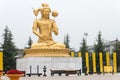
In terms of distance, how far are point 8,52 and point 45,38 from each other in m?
11.4

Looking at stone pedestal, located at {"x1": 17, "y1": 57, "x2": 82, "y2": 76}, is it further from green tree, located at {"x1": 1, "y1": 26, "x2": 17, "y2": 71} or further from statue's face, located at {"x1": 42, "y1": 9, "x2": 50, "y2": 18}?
green tree, located at {"x1": 1, "y1": 26, "x2": 17, "y2": 71}

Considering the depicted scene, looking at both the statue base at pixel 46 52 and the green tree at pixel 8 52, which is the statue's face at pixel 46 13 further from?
the green tree at pixel 8 52

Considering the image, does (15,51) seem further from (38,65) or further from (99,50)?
(38,65)

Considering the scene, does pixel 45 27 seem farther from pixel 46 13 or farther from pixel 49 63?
pixel 49 63

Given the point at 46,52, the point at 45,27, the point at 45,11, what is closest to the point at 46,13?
the point at 45,11

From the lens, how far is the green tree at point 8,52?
38125mm

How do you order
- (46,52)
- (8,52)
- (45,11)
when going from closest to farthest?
(46,52) < (45,11) < (8,52)

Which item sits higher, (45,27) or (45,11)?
(45,11)

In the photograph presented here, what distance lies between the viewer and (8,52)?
126 ft

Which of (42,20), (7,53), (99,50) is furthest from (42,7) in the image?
(99,50)

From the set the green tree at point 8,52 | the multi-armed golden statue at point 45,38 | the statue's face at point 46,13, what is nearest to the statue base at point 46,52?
the multi-armed golden statue at point 45,38

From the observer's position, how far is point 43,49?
87.6 ft

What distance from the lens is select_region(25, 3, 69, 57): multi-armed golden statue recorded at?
26.8 meters

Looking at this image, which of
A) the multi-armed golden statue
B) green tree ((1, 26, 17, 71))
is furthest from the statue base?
green tree ((1, 26, 17, 71))
